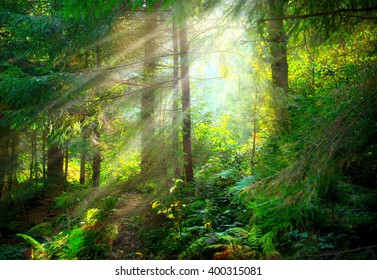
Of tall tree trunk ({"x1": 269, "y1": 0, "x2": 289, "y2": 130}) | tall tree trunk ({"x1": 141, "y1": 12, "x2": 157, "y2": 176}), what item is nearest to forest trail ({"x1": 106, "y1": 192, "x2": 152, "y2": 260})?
tall tree trunk ({"x1": 141, "y1": 12, "x2": 157, "y2": 176})

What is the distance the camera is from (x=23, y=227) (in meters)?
8.58

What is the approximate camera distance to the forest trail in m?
5.29

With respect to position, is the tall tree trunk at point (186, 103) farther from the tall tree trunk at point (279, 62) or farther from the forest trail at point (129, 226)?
the tall tree trunk at point (279, 62)

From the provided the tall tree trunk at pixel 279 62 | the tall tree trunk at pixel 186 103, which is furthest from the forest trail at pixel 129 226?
the tall tree trunk at pixel 279 62

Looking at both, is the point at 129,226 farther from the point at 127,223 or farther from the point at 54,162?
the point at 54,162

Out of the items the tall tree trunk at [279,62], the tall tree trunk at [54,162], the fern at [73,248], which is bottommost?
the fern at [73,248]

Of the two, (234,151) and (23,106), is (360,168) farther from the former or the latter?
(23,106)

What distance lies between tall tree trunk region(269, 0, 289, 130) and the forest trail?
3.58 meters

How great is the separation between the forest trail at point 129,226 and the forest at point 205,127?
0.04 m

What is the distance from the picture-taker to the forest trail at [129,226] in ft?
17.3

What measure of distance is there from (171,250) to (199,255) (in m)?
0.70

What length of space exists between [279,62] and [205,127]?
2828 mm

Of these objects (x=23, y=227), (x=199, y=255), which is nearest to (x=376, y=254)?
(x=199, y=255)
